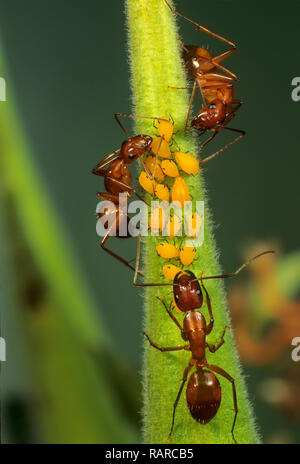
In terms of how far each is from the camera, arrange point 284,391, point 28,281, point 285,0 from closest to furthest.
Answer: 1. point 28,281
2. point 284,391
3. point 285,0

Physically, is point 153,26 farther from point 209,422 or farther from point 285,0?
point 285,0

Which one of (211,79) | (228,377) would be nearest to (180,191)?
(228,377)

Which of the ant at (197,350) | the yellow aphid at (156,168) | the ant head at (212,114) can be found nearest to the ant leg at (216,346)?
the ant at (197,350)

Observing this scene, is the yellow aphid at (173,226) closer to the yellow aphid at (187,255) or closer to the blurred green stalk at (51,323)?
the yellow aphid at (187,255)

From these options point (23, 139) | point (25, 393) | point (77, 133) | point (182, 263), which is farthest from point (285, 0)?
point (25, 393)

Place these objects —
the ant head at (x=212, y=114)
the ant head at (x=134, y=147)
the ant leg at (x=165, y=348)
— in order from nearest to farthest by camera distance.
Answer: the ant leg at (x=165, y=348), the ant head at (x=134, y=147), the ant head at (x=212, y=114)

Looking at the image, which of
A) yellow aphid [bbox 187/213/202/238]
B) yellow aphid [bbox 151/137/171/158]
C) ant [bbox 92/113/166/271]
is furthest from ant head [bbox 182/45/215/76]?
yellow aphid [bbox 187/213/202/238]
